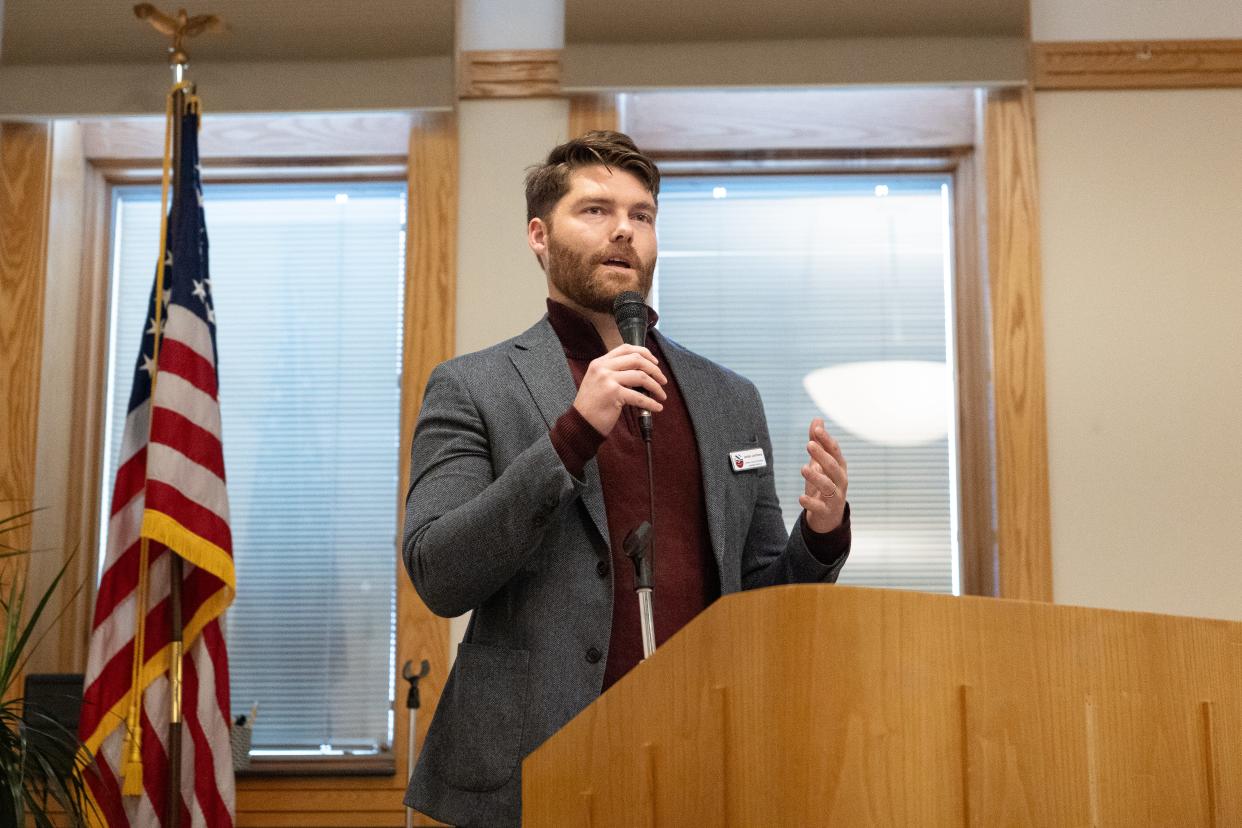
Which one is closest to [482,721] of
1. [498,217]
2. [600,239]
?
[600,239]

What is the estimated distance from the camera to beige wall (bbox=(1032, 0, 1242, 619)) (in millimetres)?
3760

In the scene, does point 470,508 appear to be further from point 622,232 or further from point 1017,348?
point 1017,348

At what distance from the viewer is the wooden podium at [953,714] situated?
126 cm

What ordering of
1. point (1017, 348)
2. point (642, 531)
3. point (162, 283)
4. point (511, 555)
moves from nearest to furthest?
point (642, 531) < point (511, 555) < point (162, 283) < point (1017, 348)

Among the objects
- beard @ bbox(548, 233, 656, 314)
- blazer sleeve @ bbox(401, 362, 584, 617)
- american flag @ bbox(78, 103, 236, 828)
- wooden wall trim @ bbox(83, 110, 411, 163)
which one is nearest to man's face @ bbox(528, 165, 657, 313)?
beard @ bbox(548, 233, 656, 314)

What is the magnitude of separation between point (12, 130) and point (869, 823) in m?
3.68

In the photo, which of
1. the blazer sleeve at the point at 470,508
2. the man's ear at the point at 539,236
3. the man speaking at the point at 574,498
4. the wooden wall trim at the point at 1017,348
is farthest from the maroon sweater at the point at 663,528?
the wooden wall trim at the point at 1017,348

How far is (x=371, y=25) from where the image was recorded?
4.08m

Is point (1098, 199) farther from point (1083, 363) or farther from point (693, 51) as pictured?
point (693, 51)

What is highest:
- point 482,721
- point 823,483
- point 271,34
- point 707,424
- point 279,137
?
point 271,34

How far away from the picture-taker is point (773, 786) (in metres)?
1.27

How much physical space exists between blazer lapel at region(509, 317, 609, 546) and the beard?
0.29 feet

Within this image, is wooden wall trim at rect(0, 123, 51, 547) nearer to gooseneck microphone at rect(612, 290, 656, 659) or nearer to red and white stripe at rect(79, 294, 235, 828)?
red and white stripe at rect(79, 294, 235, 828)

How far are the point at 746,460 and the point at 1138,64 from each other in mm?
2421
